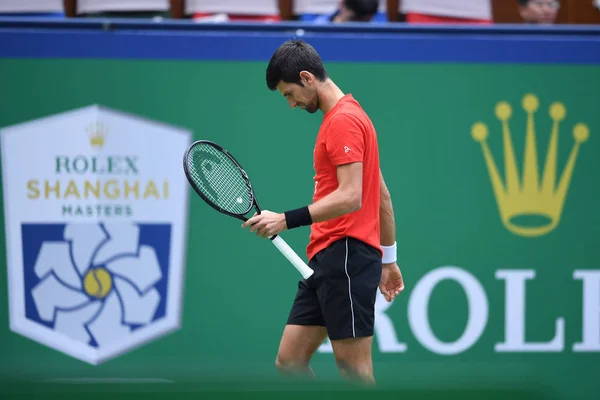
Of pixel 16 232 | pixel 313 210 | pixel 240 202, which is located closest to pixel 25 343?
pixel 16 232

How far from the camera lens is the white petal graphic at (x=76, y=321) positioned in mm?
4348

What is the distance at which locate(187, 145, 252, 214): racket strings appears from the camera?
337 cm

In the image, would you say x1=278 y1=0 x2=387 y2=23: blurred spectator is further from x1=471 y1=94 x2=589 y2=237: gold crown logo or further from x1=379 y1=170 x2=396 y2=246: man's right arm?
x1=379 y1=170 x2=396 y2=246: man's right arm

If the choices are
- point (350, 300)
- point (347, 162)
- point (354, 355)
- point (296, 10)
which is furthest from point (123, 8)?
point (354, 355)

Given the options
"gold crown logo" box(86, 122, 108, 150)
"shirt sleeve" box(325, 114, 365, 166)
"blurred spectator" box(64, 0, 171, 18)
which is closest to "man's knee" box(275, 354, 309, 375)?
"shirt sleeve" box(325, 114, 365, 166)

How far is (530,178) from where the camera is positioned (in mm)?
4543

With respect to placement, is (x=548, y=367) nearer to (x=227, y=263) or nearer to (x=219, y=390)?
(x=227, y=263)

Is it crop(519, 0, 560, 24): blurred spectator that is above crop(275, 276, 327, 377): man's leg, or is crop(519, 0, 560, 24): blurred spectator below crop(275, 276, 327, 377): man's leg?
above

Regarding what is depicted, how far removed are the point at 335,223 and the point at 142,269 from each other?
4.52 ft

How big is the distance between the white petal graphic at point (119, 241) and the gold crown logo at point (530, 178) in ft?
5.73

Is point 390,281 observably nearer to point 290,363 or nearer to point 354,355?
point 354,355

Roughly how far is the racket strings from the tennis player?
0.75 ft

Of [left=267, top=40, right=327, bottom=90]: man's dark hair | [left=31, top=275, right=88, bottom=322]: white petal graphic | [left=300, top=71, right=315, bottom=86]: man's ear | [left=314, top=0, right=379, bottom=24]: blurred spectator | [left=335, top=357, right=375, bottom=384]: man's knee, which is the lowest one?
[left=335, top=357, right=375, bottom=384]: man's knee

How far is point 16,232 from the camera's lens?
433cm
